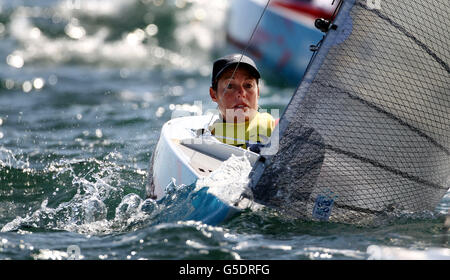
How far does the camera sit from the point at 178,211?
406 cm

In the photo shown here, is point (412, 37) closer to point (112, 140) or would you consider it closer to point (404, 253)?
point (404, 253)

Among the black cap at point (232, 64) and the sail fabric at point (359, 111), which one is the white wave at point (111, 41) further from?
the sail fabric at point (359, 111)

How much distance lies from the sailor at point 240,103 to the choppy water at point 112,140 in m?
0.85

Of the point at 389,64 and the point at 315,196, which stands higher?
the point at 389,64

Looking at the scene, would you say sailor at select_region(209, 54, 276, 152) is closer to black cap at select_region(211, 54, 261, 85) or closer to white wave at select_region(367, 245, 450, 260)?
black cap at select_region(211, 54, 261, 85)

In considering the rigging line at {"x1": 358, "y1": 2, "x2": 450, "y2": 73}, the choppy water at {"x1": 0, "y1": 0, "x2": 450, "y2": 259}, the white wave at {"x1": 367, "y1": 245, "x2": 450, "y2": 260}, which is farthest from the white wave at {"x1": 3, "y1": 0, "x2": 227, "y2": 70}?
the white wave at {"x1": 367, "y1": 245, "x2": 450, "y2": 260}

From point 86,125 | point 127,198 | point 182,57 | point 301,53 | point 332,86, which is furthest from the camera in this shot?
point 182,57

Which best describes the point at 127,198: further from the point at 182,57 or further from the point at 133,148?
the point at 182,57

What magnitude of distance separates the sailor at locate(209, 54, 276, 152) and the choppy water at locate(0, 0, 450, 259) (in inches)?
33.3

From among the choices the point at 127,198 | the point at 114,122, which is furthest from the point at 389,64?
the point at 114,122

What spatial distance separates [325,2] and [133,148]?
252 inches

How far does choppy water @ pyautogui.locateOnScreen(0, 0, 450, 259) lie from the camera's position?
12.1 ft

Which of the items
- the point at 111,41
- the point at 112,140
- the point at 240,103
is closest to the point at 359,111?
the point at 240,103

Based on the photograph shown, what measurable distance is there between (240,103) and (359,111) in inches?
47.7
